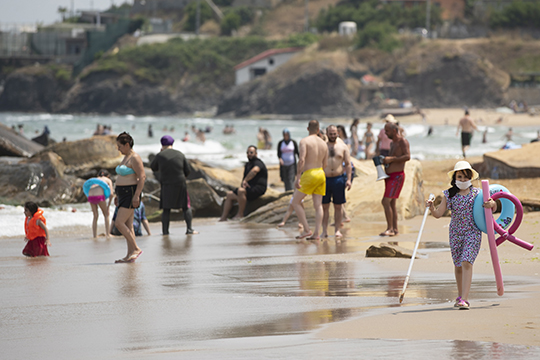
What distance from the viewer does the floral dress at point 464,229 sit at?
17.8 feet

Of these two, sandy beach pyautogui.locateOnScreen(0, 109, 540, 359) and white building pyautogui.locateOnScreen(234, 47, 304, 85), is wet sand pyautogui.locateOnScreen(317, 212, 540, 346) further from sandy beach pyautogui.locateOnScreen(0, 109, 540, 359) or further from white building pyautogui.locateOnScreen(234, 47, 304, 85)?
white building pyautogui.locateOnScreen(234, 47, 304, 85)

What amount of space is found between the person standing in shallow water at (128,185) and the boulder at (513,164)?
10605 millimetres

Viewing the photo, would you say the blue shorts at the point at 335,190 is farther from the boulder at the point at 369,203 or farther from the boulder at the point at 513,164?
the boulder at the point at 513,164

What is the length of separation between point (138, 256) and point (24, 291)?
234 centimetres

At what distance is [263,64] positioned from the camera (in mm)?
110375

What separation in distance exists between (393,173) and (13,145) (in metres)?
15.3

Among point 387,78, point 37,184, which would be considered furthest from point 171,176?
point 387,78

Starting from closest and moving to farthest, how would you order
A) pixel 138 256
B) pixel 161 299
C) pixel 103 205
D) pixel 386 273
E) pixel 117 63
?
pixel 161 299
pixel 386 273
pixel 138 256
pixel 103 205
pixel 117 63

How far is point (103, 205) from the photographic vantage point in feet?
38.9

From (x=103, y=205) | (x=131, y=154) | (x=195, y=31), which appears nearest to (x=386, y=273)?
Result: (x=131, y=154)

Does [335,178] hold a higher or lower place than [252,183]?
higher

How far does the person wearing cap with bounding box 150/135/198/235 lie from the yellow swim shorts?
2365 millimetres

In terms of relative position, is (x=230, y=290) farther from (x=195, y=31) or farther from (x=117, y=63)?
(x=195, y=31)

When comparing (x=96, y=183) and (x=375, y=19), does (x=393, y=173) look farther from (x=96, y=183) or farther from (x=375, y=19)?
(x=375, y=19)
